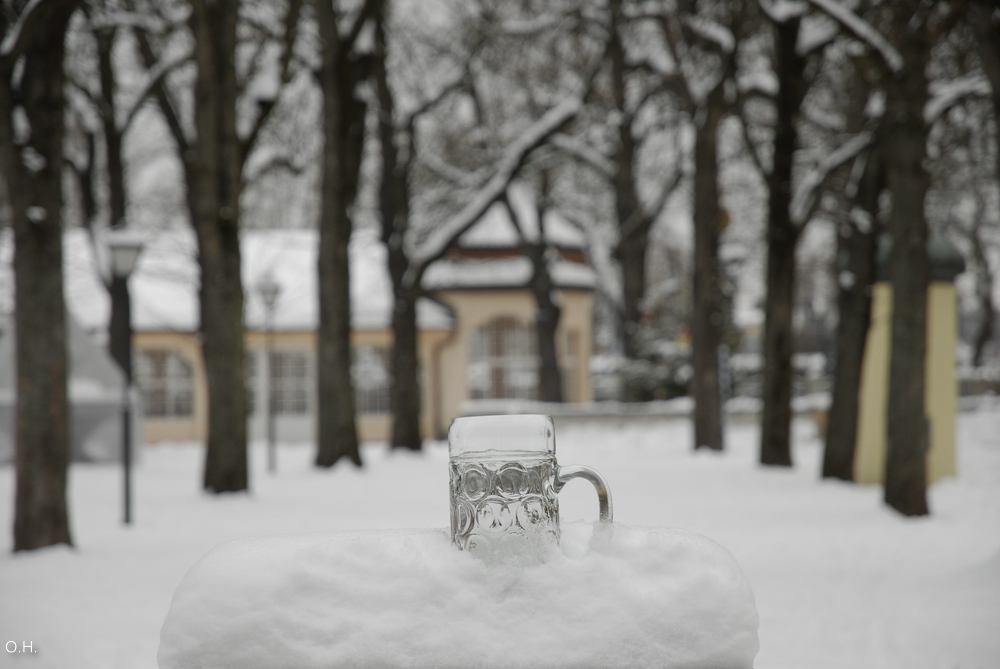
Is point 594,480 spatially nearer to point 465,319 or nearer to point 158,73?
point 158,73

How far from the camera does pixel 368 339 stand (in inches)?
1080

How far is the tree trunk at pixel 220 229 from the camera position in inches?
449

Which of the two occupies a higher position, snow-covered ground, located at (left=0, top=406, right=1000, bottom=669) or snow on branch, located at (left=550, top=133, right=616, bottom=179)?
snow on branch, located at (left=550, top=133, right=616, bottom=179)

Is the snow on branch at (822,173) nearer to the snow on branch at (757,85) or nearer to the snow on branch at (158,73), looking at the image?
the snow on branch at (757,85)

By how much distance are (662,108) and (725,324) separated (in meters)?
9.75

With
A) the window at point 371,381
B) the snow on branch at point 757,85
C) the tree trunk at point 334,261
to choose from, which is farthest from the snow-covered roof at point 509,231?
the snow on branch at point 757,85

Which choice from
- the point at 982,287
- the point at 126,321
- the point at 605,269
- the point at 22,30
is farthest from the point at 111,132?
the point at 982,287

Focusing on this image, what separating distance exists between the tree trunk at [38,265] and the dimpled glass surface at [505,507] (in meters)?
6.30

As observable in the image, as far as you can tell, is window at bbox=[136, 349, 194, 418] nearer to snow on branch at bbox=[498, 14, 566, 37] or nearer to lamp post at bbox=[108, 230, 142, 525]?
lamp post at bbox=[108, 230, 142, 525]

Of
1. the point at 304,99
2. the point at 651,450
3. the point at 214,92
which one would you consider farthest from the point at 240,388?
the point at 651,450

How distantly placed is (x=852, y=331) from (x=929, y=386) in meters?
0.99

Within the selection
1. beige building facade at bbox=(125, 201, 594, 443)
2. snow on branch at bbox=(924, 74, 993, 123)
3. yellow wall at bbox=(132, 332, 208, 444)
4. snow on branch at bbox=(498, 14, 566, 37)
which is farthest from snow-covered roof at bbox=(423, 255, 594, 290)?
snow on branch at bbox=(924, 74, 993, 123)

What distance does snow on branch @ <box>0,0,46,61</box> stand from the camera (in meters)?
7.25

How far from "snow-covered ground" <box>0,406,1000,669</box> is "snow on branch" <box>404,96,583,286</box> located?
331cm
